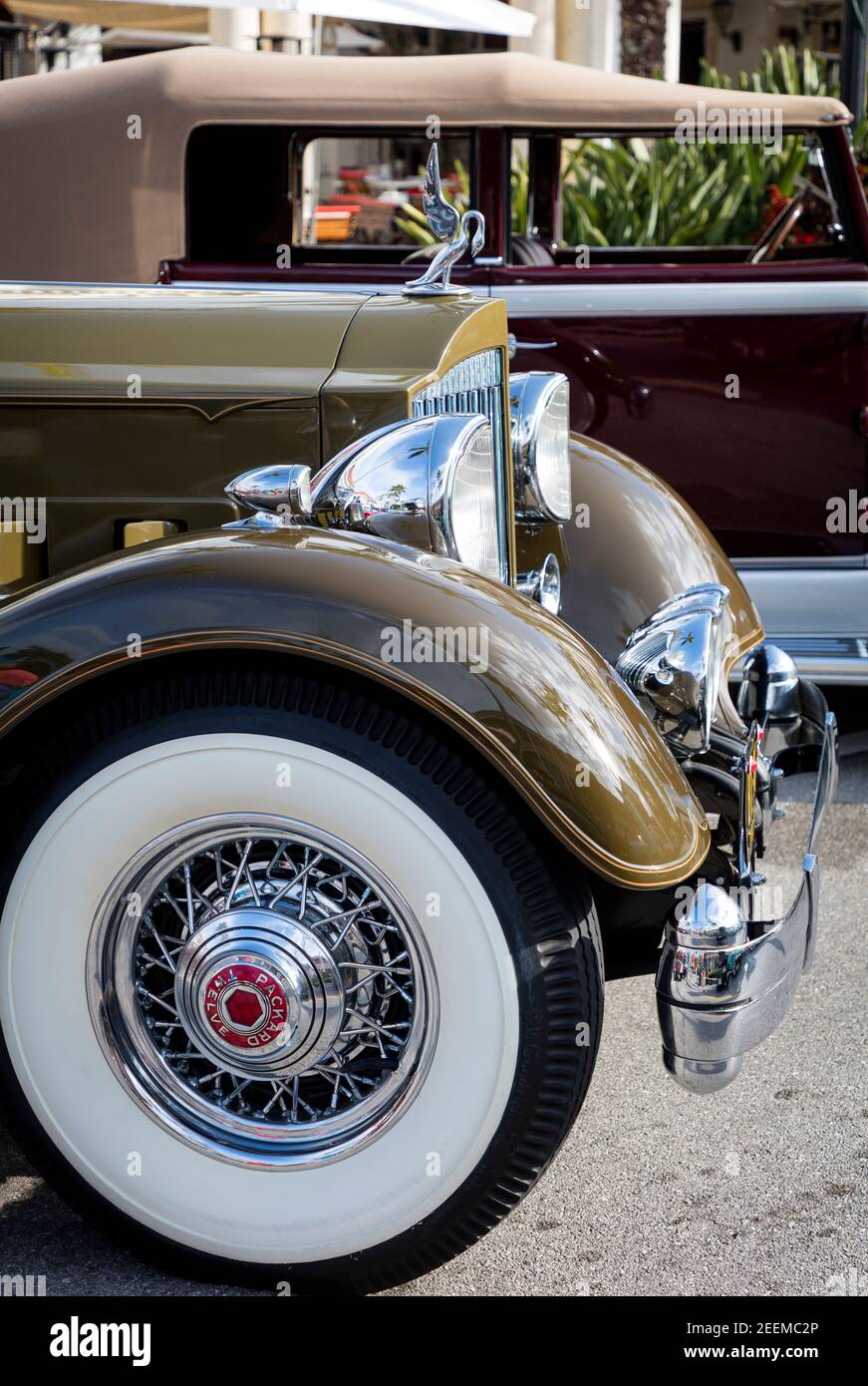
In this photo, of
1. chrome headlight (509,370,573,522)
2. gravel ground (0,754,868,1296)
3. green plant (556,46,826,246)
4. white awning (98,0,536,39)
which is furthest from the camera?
green plant (556,46,826,246)

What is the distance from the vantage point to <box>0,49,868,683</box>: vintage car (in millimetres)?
4398

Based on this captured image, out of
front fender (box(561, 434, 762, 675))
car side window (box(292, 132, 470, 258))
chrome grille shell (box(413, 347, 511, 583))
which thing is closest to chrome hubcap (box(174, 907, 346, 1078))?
chrome grille shell (box(413, 347, 511, 583))

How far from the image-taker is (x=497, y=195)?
444cm

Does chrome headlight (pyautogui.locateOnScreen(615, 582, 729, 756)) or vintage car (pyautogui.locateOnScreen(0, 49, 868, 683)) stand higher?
vintage car (pyautogui.locateOnScreen(0, 49, 868, 683))

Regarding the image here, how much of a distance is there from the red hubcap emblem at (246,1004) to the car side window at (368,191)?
236cm

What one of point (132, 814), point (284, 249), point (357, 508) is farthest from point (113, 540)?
point (284, 249)

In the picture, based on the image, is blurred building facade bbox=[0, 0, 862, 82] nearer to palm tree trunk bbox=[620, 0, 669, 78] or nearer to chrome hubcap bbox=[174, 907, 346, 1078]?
palm tree trunk bbox=[620, 0, 669, 78]

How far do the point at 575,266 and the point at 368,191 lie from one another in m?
9.10

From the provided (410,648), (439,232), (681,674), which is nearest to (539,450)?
(439,232)

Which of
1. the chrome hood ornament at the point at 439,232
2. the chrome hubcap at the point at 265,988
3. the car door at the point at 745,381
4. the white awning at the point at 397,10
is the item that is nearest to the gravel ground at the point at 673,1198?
the chrome hubcap at the point at 265,988

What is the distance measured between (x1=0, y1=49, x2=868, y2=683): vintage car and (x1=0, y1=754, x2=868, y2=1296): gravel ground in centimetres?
191

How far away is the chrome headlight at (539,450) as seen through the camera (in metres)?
3.04

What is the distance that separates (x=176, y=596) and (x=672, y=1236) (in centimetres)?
118

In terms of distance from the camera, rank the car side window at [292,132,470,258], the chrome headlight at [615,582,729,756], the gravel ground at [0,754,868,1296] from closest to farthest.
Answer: the gravel ground at [0,754,868,1296] < the chrome headlight at [615,582,729,756] < the car side window at [292,132,470,258]
